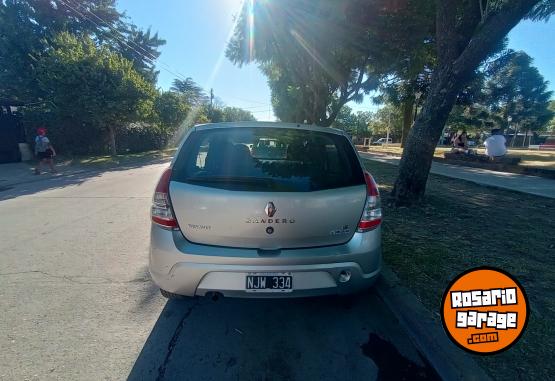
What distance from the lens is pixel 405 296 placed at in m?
2.87

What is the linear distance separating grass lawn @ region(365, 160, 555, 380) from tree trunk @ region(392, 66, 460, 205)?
15.4 inches

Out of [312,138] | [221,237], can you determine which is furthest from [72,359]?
[312,138]

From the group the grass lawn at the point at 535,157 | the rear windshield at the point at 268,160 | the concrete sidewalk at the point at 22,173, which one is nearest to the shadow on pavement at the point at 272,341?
the rear windshield at the point at 268,160

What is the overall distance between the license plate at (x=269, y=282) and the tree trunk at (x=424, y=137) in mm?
4387

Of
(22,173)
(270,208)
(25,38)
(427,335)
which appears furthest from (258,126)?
(25,38)

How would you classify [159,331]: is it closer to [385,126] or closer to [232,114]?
[232,114]

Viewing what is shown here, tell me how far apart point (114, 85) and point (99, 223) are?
13.1 metres

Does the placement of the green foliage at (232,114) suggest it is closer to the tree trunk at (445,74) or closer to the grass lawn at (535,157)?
the grass lawn at (535,157)

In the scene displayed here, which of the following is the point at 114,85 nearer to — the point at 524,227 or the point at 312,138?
the point at 312,138

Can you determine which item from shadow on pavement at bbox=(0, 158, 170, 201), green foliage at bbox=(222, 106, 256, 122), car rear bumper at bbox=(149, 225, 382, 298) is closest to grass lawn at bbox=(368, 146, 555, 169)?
car rear bumper at bbox=(149, 225, 382, 298)

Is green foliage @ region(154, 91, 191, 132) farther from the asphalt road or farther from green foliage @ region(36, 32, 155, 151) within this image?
the asphalt road

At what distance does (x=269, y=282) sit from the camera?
2287 mm

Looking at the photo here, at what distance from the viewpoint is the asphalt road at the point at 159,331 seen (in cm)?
212

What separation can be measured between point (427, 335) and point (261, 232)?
59.5 inches
